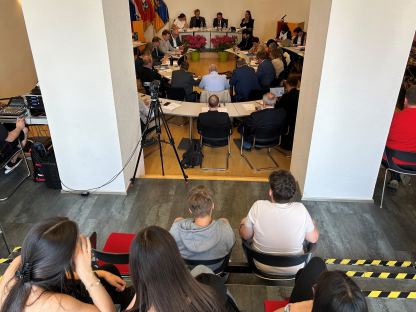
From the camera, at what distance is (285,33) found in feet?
36.0

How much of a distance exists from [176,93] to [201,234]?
168 inches

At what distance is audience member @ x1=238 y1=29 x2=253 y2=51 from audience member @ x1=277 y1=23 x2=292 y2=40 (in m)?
0.97

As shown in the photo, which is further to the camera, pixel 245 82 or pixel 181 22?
pixel 181 22

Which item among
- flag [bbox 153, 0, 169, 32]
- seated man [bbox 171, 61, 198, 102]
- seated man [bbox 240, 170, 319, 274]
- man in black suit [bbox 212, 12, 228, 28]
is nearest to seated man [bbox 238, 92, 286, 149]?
seated man [bbox 171, 61, 198, 102]

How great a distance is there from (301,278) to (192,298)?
793 mm

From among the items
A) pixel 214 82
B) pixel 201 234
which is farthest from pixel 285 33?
pixel 201 234

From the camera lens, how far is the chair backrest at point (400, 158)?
360 cm

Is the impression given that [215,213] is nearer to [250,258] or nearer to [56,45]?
[250,258]

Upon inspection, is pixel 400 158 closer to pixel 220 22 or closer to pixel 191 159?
pixel 191 159

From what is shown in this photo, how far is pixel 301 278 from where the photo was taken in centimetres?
195

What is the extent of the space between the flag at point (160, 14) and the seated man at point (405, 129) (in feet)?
33.9

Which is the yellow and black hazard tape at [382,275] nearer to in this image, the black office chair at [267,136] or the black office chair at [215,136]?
the black office chair at [267,136]

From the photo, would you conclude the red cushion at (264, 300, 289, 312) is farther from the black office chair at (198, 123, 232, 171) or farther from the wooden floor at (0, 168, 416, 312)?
the black office chair at (198, 123, 232, 171)

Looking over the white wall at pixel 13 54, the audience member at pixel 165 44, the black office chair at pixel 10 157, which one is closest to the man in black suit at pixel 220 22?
the audience member at pixel 165 44
